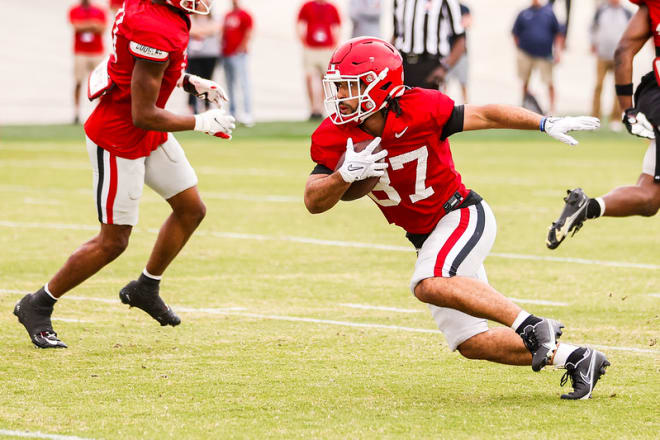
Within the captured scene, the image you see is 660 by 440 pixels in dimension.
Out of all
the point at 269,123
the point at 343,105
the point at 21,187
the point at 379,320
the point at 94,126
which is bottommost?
the point at 269,123

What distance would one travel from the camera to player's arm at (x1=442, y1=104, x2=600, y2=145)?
194 inches

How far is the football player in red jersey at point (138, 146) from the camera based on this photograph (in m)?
5.73

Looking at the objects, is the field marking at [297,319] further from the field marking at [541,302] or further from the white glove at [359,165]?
the white glove at [359,165]

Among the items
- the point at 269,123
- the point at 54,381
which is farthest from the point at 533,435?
the point at 269,123

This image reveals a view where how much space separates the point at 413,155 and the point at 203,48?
14227 millimetres

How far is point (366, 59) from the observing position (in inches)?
194

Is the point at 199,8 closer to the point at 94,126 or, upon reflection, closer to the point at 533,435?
the point at 94,126

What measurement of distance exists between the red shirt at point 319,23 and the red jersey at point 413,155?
14.4 meters

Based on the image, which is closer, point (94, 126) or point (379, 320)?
point (94, 126)

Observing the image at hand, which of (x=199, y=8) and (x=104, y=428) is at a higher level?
(x=199, y=8)

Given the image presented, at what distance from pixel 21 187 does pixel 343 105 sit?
7.87 m

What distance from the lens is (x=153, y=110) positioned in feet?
18.8

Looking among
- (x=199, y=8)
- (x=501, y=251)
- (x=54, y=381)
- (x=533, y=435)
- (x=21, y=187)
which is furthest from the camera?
(x=21, y=187)

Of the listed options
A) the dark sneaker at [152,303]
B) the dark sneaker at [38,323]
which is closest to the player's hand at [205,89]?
the dark sneaker at [152,303]
